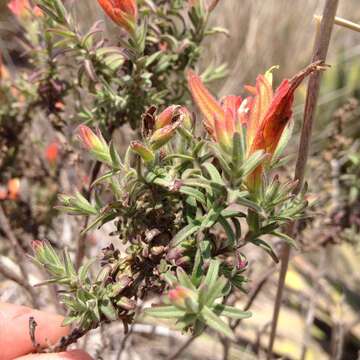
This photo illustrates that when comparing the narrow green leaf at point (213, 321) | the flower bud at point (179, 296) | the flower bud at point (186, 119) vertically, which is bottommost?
the narrow green leaf at point (213, 321)

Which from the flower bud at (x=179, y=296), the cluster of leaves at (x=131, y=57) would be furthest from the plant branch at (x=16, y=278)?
the flower bud at (x=179, y=296)

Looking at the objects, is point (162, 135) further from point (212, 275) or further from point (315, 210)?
point (315, 210)

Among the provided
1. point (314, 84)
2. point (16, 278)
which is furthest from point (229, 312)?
point (16, 278)

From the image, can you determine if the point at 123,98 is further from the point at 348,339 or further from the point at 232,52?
the point at 232,52

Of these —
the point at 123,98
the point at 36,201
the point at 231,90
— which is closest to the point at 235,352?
the point at 36,201

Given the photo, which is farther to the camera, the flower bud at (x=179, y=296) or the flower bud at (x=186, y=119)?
the flower bud at (x=186, y=119)

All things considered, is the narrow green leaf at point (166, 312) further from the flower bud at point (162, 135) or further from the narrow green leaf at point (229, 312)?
the flower bud at point (162, 135)

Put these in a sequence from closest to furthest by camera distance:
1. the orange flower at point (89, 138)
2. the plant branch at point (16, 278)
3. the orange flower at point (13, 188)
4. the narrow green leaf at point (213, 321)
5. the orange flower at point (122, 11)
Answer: the narrow green leaf at point (213, 321)
the orange flower at point (89, 138)
the orange flower at point (122, 11)
the plant branch at point (16, 278)
the orange flower at point (13, 188)

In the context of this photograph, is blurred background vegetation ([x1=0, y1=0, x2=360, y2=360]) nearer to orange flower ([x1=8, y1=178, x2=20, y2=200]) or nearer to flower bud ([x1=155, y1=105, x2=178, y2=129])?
orange flower ([x1=8, y1=178, x2=20, y2=200])
